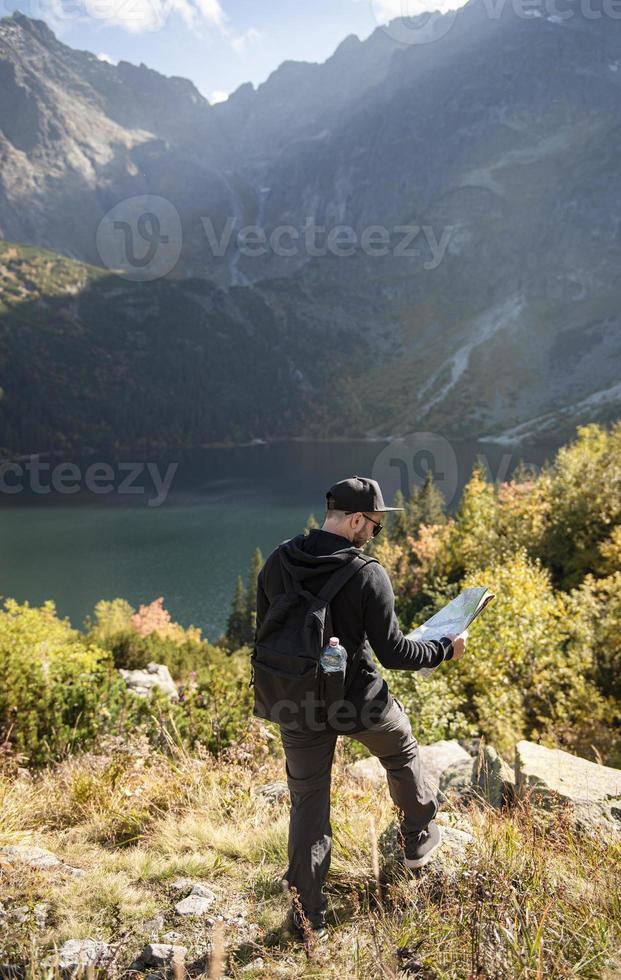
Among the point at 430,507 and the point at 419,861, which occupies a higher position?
the point at 430,507

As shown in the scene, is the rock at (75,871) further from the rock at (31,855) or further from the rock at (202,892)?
the rock at (202,892)

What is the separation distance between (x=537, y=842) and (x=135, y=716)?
5.90m

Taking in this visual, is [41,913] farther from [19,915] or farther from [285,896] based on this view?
[285,896]

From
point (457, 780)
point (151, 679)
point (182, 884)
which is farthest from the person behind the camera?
point (151, 679)

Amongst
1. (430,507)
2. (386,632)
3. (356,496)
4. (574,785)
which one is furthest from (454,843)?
(430,507)

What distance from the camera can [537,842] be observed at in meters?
3.02

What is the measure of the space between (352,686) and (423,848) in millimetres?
1024

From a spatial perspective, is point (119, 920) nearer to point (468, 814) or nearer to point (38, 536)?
point (468, 814)

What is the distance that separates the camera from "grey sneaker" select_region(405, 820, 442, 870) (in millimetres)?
3020

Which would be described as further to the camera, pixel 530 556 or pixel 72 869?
pixel 530 556

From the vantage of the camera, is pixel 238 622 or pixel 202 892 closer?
pixel 202 892

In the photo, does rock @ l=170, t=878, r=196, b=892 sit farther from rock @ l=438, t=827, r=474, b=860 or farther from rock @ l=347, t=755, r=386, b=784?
rock @ l=347, t=755, r=386, b=784

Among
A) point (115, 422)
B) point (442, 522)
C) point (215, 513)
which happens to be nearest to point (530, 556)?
point (442, 522)

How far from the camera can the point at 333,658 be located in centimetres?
268
